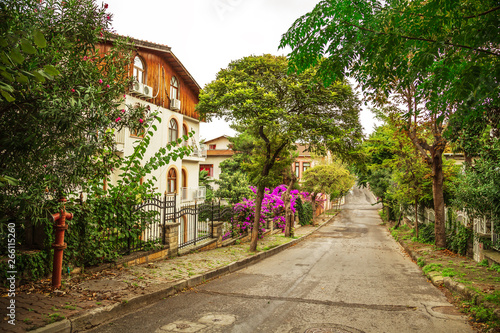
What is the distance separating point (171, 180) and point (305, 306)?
54.8 ft

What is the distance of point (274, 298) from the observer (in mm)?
6496

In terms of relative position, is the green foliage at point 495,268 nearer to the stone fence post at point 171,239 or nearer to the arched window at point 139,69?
the stone fence post at point 171,239

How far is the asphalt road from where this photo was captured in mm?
4891

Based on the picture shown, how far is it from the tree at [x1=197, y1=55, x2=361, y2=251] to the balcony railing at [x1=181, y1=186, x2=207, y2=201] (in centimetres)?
1105

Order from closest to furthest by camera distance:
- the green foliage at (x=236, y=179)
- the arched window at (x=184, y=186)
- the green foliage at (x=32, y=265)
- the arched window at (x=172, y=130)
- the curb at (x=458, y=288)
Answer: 1. the green foliage at (x=32, y=265)
2. the curb at (x=458, y=288)
3. the arched window at (x=172, y=130)
4. the arched window at (x=184, y=186)
5. the green foliage at (x=236, y=179)

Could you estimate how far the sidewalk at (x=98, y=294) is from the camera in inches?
171

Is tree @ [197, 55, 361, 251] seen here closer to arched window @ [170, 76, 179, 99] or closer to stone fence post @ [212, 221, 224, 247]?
stone fence post @ [212, 221, 224, 247]

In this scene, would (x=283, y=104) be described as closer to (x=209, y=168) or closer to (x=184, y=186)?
(x=184, y=186)

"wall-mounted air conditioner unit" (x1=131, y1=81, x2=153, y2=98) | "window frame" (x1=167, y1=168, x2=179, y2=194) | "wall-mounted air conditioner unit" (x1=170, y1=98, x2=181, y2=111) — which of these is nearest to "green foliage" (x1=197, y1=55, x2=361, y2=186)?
"wall-mounted air conditioner unit" (x1=131, y1=81, x2=153, y2=98)

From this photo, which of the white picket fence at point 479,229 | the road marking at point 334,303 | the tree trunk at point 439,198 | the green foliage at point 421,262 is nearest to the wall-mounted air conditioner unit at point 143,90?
the road marking at point 334,303

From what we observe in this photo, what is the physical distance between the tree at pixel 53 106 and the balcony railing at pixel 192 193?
17160 millimetres

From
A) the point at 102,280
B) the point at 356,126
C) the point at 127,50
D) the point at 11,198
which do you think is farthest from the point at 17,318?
the point at 356,126

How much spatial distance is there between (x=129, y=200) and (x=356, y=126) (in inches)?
344

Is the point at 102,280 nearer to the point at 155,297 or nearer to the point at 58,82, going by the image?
the point at 155,297
